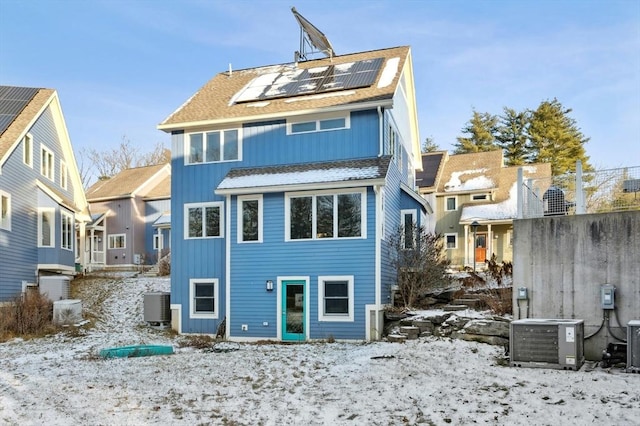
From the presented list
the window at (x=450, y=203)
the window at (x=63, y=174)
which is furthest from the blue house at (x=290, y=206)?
the window at (x=450, y=203)

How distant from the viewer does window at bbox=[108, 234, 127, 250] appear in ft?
102

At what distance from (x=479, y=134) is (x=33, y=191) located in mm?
32322

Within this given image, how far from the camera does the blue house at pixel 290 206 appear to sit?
14.5 meters

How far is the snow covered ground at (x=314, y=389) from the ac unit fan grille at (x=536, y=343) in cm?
35

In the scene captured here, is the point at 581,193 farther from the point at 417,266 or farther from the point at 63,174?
the point at 63,174

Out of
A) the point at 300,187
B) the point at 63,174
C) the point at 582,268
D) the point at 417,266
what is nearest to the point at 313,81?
the point at 300,187

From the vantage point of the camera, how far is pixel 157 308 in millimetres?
17094

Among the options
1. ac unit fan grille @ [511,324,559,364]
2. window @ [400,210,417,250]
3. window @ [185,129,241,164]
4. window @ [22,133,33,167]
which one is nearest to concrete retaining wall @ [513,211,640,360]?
ac unit fan grille @ [511,324,559,364]

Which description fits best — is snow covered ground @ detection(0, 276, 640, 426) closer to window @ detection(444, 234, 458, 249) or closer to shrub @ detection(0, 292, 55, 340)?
shrub @ detection(0, 292, 55, 340)

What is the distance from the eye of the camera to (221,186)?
15477mm

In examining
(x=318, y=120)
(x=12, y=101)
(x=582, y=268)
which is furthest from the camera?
(x=12, y=101)

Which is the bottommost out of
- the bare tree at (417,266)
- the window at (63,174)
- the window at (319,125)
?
the bare tree at (417,266)

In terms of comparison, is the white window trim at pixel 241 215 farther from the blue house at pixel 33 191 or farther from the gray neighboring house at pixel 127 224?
the gray neighboring house at pixel 127 224

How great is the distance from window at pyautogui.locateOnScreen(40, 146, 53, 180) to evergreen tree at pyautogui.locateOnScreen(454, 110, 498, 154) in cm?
3020
